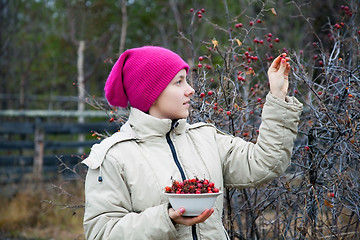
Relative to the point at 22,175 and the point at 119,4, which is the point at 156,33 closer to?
the point at 119,4

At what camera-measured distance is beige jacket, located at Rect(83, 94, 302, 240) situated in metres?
2.28

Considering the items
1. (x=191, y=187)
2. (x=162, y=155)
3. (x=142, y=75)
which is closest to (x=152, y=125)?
(x=162, y=155)

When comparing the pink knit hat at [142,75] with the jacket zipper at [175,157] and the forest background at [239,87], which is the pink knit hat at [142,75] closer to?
the jacket zipper at [175,157]

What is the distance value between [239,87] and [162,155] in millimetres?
2014

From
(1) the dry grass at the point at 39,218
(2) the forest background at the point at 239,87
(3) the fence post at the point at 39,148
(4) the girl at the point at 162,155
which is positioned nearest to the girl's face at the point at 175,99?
(4) the girl at the point at 162,155

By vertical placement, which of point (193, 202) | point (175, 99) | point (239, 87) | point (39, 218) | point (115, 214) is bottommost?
point (39, 218)

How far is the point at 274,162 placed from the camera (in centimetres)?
245

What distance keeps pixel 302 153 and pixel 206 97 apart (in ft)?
2.47

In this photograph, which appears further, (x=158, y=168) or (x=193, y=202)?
(x=158, y=168)

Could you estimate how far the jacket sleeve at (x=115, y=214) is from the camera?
2213mm

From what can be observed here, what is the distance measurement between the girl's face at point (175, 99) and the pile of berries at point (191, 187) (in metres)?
0.42

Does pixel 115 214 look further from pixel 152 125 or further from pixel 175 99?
pixel 175 99

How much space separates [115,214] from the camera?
7.59 ft

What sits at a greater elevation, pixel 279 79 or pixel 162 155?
pixel 279 79
